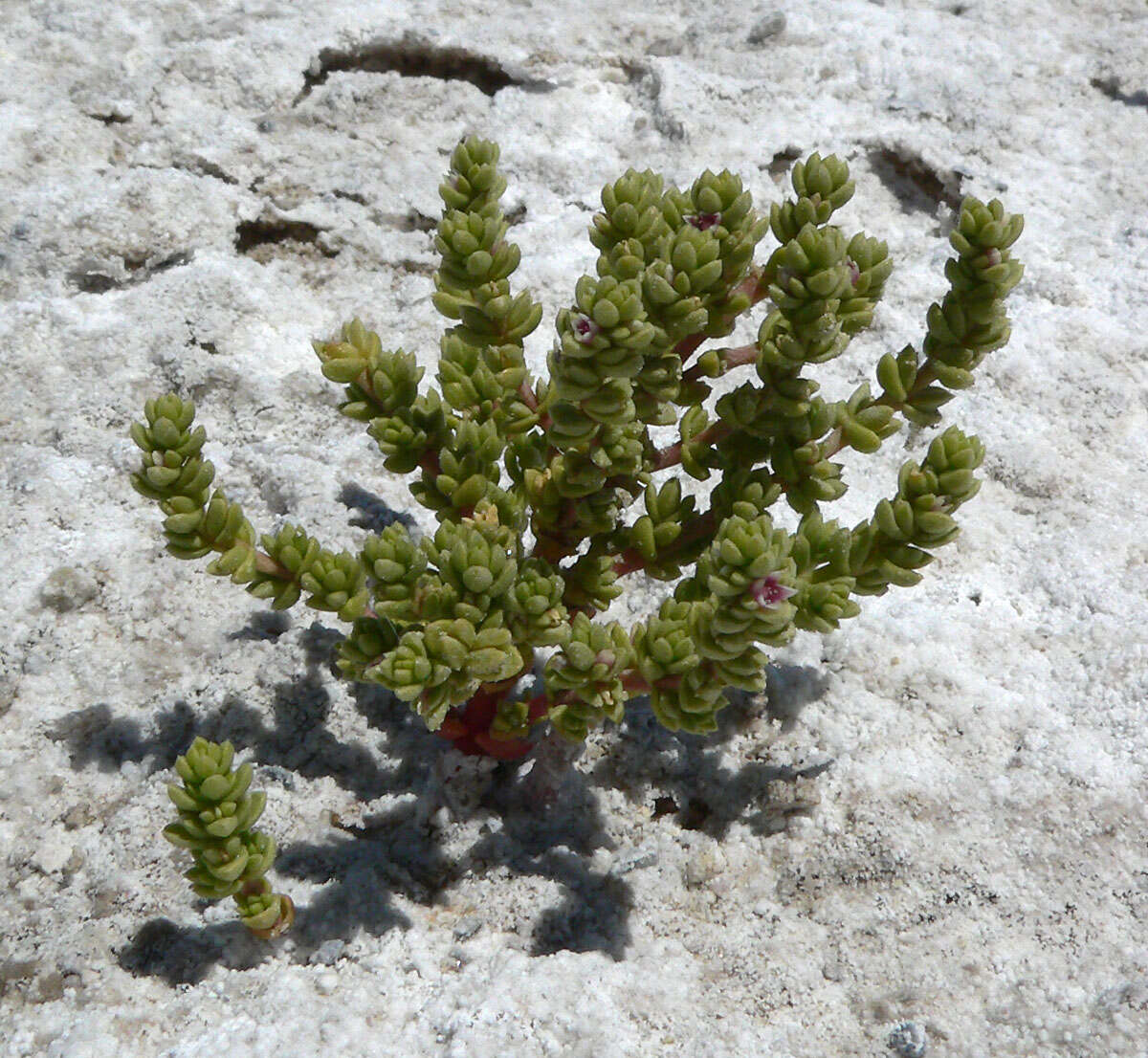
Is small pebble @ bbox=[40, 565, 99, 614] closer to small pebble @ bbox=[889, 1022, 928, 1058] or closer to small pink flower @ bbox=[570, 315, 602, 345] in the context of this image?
small pink flower @ bbox=[570, 315, 602, 345]

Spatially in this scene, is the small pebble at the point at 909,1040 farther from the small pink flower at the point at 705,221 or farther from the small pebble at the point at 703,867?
the small pink flower at the point at 705,221

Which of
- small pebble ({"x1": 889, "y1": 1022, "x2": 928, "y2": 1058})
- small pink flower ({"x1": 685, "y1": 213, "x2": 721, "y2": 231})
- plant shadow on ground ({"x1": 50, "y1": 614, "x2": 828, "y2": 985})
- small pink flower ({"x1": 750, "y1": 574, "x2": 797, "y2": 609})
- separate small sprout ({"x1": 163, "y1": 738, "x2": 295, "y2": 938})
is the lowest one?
plant shadow on ground ({"x1": 50, "y1": 614, "x2": 828, "y2": 985})

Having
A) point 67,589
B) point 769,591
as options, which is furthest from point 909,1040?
point 67,589

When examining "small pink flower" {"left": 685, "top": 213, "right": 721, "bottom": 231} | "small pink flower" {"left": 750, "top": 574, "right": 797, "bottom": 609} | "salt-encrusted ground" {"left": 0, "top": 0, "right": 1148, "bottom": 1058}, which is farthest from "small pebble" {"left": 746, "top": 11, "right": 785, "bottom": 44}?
"small pink flower" {"left": 750, "top": 574, "right": 797, "bottom": 609}

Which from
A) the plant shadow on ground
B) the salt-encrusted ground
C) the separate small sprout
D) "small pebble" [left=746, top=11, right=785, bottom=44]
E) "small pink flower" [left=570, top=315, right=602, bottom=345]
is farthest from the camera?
"small pebble" [left=746, top=11, right=785, bottom=44]

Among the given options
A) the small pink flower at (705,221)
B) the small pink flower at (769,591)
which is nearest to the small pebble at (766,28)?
the small pink flower at (705,221)

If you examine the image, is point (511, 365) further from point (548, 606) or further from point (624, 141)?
point (624, 141)
